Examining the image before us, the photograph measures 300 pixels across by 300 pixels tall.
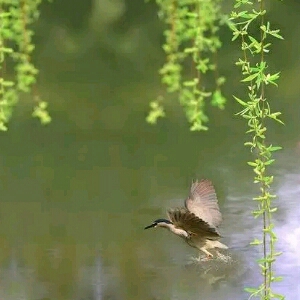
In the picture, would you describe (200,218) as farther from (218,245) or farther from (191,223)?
(218,245)

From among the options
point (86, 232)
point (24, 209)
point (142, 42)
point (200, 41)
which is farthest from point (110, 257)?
point (142, 42)

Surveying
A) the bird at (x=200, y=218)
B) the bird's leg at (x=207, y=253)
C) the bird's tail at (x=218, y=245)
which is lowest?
the bird's leg at (x=207, y=253)

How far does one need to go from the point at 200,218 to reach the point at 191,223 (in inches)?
1.3

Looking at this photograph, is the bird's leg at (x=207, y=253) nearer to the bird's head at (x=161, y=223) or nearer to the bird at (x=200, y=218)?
the bird at (x=200, y=218)

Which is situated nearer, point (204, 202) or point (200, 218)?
point (200, 218)

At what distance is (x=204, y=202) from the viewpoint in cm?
245

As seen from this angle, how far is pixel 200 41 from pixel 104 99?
239 centimetres

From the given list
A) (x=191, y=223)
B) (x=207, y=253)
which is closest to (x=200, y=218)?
(x=191, y=223)

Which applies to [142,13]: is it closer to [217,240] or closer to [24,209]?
[24,209]

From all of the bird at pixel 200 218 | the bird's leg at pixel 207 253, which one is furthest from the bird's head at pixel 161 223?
the bird's leg at pixel 207 253

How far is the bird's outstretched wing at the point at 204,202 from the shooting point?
7.95 ft

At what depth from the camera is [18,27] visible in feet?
5.13

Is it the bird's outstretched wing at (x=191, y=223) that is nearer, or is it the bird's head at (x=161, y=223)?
the bird's outstretched wing at (x=191, y=223)

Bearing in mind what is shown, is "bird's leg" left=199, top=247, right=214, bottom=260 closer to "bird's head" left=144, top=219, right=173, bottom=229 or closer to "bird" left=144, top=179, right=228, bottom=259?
"bird" left=144, top=179, right=228, bottom=259
